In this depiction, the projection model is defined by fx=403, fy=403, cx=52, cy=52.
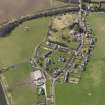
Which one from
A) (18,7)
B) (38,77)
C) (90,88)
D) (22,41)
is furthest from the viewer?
(18,7)

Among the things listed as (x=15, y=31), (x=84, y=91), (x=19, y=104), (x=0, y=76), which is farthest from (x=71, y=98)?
(x=15, y=31)

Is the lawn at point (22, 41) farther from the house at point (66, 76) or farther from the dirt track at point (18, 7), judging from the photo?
the house at point (66, 76)

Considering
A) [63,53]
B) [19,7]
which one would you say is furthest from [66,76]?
[19,7]

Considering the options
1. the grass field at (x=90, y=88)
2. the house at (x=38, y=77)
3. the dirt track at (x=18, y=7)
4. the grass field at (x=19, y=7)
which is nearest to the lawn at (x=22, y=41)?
the grass field at (x=19, y=7)

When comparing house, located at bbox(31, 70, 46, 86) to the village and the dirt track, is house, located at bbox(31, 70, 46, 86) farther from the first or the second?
the dirt track

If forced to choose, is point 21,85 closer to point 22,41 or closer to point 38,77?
point 38,77

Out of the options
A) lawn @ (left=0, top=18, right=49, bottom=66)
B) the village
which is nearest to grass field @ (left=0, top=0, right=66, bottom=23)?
lawn @ (left=0, top=18, right=49, bottom=66)
